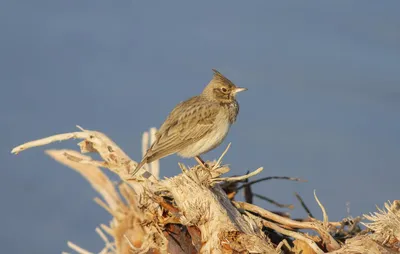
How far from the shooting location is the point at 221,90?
11242 millimetres

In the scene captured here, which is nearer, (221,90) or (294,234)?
(294,234)

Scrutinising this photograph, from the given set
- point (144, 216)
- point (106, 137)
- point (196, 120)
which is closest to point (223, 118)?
point (196, 120)

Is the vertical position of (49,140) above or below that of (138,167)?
above

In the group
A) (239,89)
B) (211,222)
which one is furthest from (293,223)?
(239,89)

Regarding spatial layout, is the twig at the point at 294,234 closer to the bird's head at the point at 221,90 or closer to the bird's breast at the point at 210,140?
the bird's breast at the point at 210,140

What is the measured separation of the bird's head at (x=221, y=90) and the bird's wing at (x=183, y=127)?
341mm

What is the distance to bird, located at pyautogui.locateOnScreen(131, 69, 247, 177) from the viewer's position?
1014 cm

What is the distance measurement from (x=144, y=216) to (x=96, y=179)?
2.17 metres

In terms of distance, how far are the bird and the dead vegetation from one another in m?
0.39

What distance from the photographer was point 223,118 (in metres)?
10.7

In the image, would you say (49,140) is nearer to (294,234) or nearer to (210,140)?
(210,140)

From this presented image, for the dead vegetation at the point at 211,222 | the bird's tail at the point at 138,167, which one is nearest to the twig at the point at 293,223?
the dead vegetation at the point at 211,222

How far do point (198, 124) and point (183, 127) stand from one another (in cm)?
20

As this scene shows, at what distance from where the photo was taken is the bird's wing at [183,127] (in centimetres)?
1008
